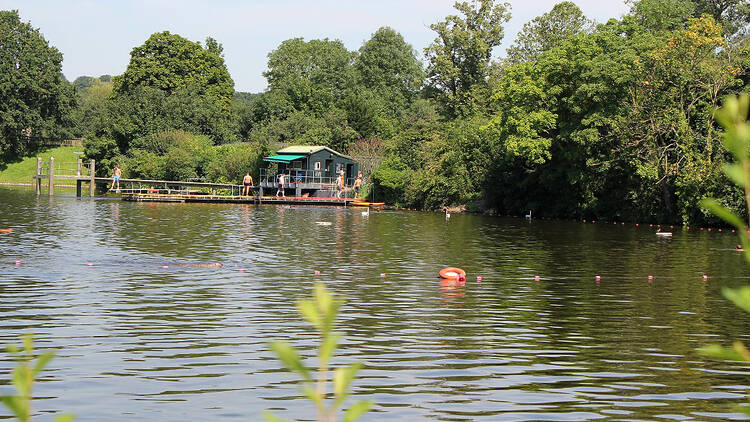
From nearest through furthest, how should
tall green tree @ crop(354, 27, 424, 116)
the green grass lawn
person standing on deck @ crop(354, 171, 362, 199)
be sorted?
person standing on deck @ crop(354, 171, 362, 199) < the green grass lawn < tall green tree @ crop(354, 27, 424, 116)

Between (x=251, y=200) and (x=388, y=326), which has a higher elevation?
Result: (x=251, y=200)

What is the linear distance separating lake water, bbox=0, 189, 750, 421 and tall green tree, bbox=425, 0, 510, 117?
181ft

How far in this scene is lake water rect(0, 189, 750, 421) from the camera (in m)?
12.5

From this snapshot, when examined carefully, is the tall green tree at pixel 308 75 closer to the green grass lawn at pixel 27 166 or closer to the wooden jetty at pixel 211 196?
the wooden jetty at pixel 211 196

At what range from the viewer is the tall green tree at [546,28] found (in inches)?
3501

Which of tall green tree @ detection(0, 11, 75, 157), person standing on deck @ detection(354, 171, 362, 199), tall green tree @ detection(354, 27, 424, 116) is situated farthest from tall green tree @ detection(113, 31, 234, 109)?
person standing on deck @ detection(354, 171, 362, 199)

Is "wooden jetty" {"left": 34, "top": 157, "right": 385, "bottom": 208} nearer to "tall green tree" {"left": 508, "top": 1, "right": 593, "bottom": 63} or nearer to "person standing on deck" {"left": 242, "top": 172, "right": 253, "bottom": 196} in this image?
"person standing on deck" {"left": 242, "top": 172, "right": 253, "bottom": 196}

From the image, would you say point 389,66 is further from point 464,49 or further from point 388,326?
point 388,326

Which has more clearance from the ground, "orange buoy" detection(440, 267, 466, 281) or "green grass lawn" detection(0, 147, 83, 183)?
"green grass lawn" detection(0, 147, 83, 183)

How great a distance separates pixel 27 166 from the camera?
117 metres

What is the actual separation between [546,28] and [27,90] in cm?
6983

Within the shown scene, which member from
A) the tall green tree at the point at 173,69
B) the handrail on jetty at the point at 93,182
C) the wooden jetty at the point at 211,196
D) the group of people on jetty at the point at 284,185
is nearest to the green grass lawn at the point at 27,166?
the tall green tree at the point at 173,69

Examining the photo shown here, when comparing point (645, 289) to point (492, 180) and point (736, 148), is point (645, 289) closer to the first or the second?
point (736, 148)

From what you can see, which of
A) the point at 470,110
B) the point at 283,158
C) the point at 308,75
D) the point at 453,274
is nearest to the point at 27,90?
the point at 308,75
